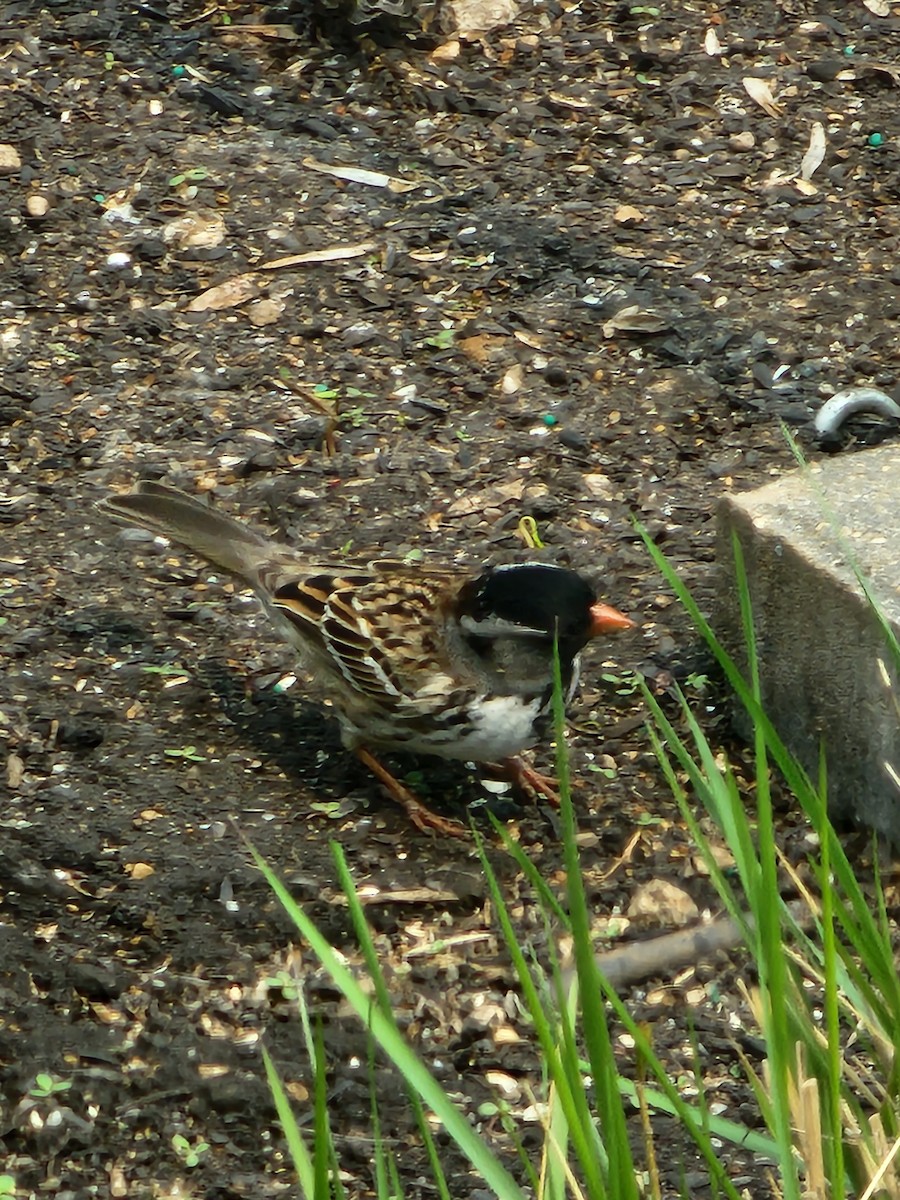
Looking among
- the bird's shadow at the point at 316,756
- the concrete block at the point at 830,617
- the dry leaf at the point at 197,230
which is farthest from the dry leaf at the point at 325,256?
the concrete block at the point at 830,617

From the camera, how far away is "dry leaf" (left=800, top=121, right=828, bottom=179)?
7.22m

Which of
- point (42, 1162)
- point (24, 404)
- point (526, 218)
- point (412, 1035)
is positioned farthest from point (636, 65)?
point (42, 1162)

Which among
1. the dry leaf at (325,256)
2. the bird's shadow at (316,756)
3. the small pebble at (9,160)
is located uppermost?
the small pebble at (9,160)

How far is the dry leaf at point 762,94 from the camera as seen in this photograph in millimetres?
7480

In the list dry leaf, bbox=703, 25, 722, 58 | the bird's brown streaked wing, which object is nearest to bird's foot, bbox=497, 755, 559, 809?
the bird's brown streaked wing

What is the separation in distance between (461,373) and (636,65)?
2184 millimetres

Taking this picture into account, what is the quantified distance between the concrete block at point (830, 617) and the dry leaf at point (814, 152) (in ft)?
8.54

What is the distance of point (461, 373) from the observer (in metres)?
6.32

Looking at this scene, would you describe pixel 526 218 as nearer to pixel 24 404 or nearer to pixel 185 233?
pixel 185 233

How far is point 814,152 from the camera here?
7293 mm

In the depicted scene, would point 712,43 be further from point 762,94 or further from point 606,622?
point 606,622

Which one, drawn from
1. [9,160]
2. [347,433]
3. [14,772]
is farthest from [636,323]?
[14,772]

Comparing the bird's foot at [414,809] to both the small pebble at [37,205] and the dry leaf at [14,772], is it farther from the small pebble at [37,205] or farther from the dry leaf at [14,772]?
the small pebble at [37,205]

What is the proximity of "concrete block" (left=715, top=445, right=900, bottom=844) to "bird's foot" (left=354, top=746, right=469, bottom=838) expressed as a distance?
3.04 ft
